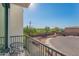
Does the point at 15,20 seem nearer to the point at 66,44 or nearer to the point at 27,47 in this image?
the point at 27,47

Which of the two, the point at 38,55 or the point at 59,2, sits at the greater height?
the point at 59,2

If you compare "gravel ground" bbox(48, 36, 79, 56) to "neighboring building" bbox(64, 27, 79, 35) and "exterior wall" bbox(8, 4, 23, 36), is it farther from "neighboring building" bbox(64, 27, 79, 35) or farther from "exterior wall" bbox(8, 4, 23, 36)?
"exterior wall" bbox(8, 4, 23, 36)

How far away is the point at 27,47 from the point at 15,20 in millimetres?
471

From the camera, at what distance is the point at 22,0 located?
8.48 feet

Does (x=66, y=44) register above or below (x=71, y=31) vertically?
below

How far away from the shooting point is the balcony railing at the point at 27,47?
2568mm

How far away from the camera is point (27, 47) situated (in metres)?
2.61

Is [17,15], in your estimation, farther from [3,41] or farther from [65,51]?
[65,51]

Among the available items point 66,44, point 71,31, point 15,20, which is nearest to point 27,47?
point 15,20

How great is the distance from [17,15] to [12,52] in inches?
23.2

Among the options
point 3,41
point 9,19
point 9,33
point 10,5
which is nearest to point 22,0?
point 10,5

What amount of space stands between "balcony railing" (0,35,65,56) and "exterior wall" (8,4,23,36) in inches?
3.4

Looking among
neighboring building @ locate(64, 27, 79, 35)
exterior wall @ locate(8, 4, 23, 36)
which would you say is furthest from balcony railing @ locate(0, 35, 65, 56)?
neighboring building @ locate(64, 27, 79, 35)

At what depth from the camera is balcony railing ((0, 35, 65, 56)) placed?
257 cm
